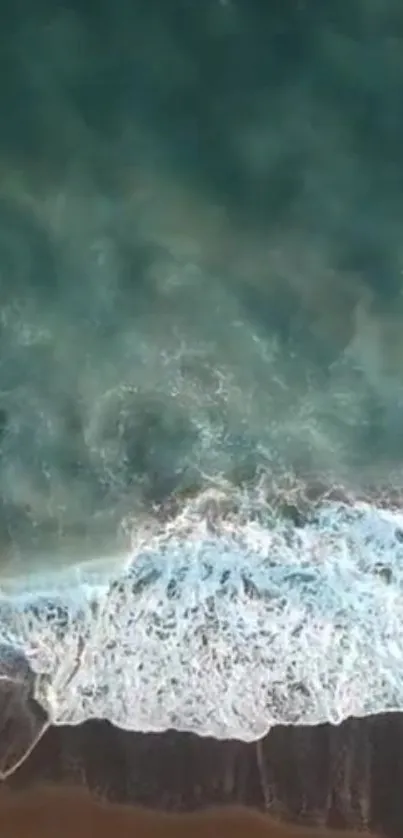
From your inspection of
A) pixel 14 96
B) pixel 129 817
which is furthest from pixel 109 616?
pixel 14 96

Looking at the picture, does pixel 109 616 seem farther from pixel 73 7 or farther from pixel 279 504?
pixel 73 7

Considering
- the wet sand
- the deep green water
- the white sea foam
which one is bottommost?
the wet sand

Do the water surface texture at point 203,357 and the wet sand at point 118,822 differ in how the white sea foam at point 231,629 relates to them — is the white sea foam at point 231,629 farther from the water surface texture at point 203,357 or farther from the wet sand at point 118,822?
the wet sand at point 118,822

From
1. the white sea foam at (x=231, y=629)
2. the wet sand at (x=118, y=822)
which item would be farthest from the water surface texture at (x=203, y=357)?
the wet sand at (x=118, y=822)

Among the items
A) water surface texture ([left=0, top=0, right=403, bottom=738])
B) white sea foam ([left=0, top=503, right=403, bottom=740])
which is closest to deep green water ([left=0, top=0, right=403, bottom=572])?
water surface texture ([left=0, top=0, right=403, bottom=738])

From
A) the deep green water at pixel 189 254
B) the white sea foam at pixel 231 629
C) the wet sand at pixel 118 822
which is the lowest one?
the wet sand at pixel 118 822

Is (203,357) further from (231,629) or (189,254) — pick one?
(231,629)

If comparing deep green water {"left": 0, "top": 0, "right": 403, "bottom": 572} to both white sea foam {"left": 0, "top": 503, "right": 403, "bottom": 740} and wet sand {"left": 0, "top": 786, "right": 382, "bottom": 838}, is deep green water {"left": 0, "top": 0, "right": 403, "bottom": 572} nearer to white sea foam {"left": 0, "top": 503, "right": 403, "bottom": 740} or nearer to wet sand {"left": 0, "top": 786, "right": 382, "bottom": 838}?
white sea foam {"left": 0, "top": 503, "right": 403, "bottom": 740}
